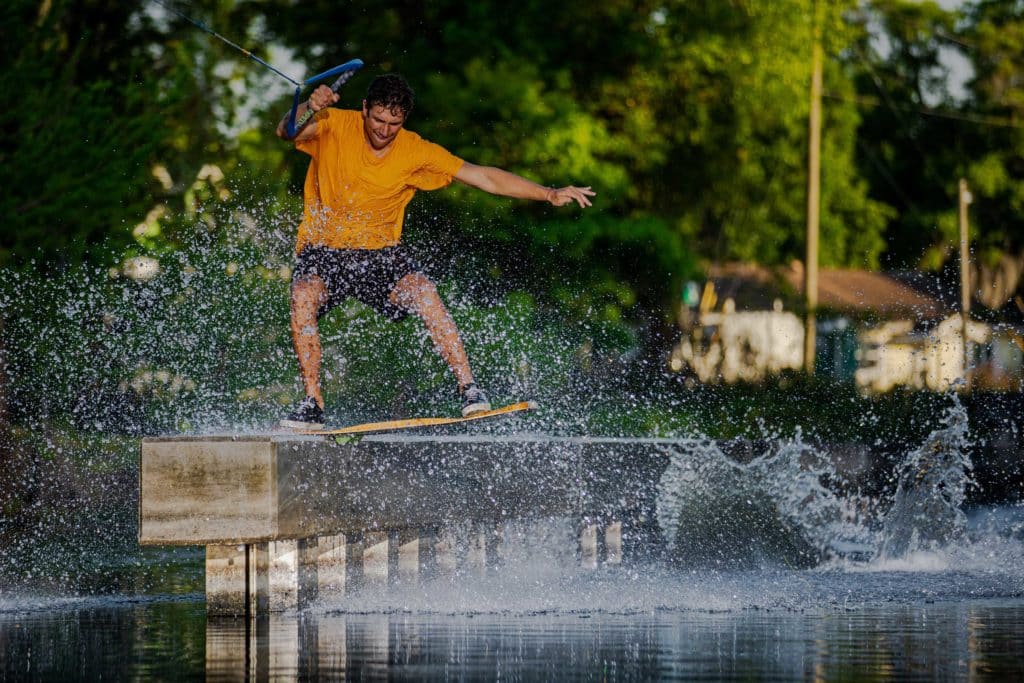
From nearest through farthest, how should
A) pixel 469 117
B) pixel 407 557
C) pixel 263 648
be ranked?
pixel 263 648, pixel 407 557, pixel 469 117

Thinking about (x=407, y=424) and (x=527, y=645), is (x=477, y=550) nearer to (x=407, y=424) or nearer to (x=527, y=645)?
(x=407, y=424)

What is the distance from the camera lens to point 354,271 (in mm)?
10328

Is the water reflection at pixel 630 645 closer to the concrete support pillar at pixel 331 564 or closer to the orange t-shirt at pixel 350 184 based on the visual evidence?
the concrete support pillar at pixel 331 564

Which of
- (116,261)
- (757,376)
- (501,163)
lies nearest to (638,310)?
(501,163)

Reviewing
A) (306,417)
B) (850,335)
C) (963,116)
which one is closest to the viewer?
(306,417)

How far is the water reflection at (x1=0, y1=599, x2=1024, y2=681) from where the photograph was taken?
712cm

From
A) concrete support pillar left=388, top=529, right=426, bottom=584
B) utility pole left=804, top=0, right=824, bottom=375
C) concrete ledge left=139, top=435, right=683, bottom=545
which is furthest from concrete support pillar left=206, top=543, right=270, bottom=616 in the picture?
utility pole left=804, top=0, right=824, bottom=375

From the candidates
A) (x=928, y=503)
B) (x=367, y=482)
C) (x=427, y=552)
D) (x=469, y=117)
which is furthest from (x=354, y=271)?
(x=469, y=117)

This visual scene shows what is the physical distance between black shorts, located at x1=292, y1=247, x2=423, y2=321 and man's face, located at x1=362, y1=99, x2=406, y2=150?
0.61 m

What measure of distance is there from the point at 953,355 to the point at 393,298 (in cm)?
2818

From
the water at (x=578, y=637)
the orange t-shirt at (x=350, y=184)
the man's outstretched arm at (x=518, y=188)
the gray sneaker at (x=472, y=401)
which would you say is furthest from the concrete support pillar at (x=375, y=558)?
the man's outstretched arm at (x=518, y=188)

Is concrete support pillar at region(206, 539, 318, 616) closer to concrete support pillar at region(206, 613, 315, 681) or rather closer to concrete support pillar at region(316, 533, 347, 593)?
concrete support pillar at region(206, 613, 315, 681)

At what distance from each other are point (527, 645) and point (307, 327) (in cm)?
290

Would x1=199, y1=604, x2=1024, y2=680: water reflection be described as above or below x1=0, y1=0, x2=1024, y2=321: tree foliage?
below
